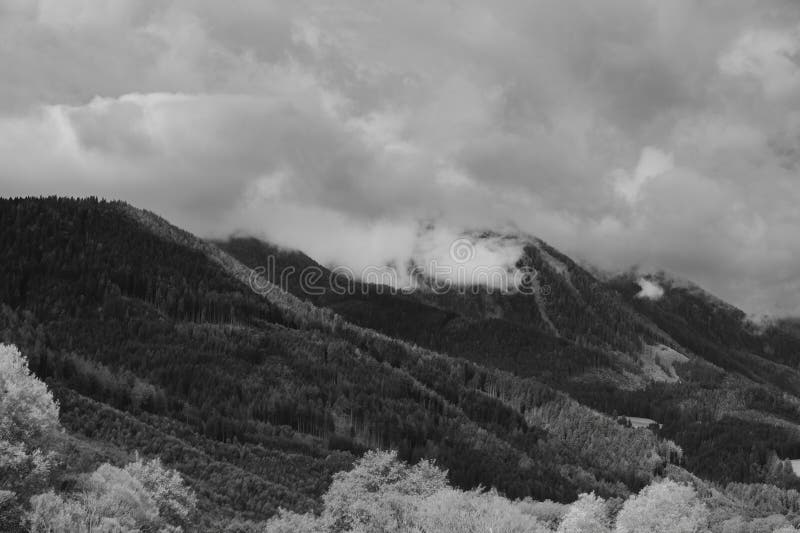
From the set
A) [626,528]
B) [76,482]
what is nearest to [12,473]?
[76,482]

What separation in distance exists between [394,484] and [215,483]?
53.9 meters

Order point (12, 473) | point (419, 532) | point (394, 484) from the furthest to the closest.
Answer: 1. point (394, 484)
2. point (419, 532)
3. point (12, 473)

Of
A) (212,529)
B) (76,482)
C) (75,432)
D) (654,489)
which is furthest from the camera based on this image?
(75,432)

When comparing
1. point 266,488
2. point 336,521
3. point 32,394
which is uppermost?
point 32,394

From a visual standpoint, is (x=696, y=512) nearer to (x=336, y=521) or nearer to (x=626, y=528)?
(x=626, y=528)

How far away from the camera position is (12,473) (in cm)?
7794

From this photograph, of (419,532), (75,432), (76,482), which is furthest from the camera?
(75,432)

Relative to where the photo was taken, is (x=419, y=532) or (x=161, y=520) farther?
(x=419, y=532)

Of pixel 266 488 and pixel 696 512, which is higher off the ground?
pixel 696 512

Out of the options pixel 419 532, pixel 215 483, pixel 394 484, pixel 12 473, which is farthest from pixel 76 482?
pixel 215 483

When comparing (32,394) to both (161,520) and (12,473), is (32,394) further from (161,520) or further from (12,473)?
(161,520)

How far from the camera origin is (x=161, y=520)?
87125mm

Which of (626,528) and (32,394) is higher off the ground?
(32,394)

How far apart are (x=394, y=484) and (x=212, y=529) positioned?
142 feet
